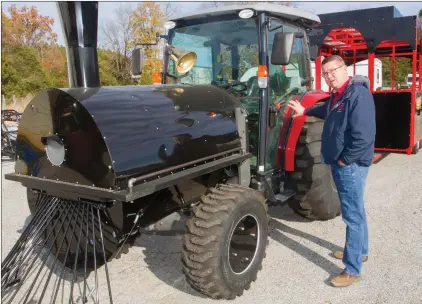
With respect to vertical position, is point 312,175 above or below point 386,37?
below

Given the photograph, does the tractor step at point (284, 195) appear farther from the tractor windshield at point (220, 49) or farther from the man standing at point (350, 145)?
the tractor windshield at point (220, 49)

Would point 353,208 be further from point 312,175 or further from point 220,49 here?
point 220,49

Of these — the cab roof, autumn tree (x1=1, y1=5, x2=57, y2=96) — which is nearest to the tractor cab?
the cab roof

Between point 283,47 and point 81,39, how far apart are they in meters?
1.47

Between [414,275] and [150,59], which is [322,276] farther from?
[150,59]

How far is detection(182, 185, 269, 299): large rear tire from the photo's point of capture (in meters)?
2.64

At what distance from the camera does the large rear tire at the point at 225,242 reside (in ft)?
8.68

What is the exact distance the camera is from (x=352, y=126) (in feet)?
9.49

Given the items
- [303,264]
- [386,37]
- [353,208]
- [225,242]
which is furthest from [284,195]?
[386,37]

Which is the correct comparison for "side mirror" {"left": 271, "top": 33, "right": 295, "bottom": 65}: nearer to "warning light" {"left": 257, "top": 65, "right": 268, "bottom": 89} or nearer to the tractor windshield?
"warning light" {"left": 257, "top": 65, "right": 268, "bottom": 89}

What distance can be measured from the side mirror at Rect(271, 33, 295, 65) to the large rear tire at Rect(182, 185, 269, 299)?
1055mm

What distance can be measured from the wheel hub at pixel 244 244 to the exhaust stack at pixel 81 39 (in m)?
1.40

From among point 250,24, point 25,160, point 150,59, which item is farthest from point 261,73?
point 150,59

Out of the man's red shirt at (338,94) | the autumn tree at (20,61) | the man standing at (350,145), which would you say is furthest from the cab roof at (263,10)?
the autumn tree at (20,61)
